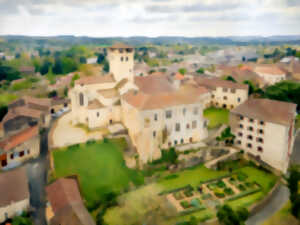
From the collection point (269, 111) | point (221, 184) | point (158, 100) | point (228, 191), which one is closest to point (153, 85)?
point (158, 100)

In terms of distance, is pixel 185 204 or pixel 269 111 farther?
pixel 269 111

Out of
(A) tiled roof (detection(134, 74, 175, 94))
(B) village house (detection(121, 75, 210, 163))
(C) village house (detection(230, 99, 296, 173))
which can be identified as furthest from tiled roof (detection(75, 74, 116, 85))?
(C) village house (detection(230, 99, 296, 173))

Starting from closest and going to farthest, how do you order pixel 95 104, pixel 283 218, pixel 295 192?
1. pixel 295 192
2. pixel 283 218
3. pixel 95 104

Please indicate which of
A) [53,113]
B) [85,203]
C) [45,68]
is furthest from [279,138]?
[45,68]

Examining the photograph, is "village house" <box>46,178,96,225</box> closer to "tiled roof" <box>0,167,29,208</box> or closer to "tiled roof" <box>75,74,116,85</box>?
"tiled roof" <box>0,167,29,208</box>

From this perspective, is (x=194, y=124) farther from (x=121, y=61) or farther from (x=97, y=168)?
(x=121, y=61)

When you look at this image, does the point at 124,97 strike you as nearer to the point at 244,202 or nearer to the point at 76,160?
the point at 76,160
